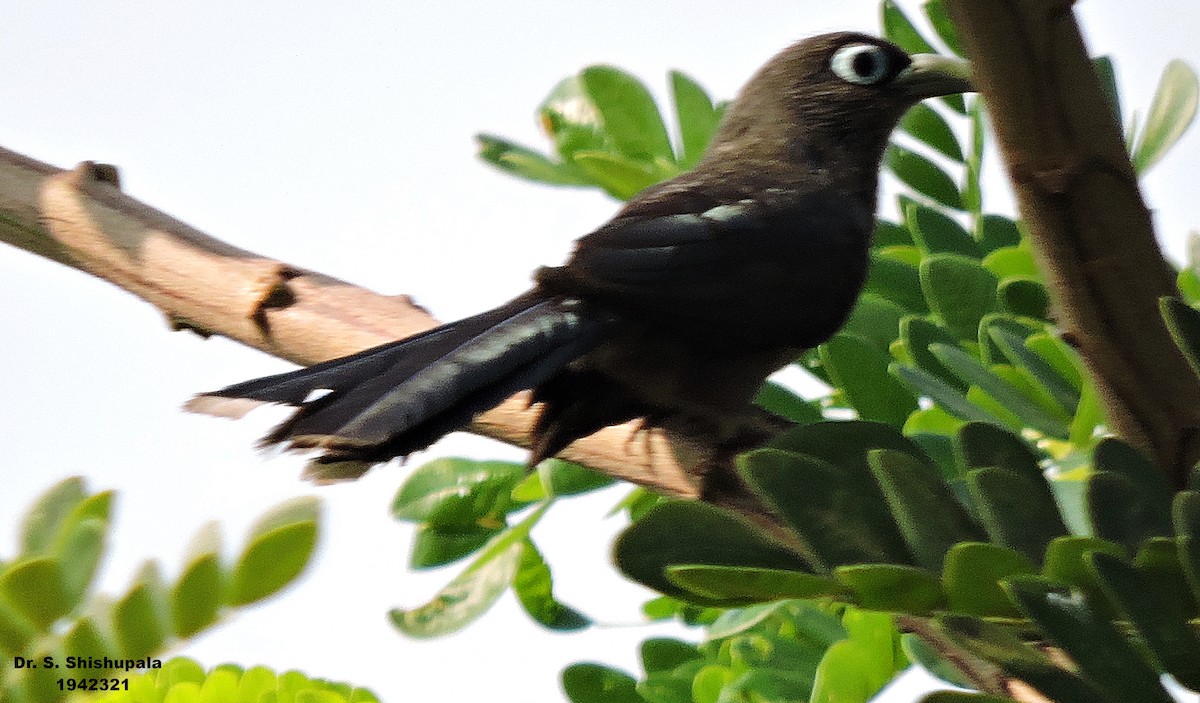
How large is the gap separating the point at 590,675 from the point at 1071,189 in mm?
1366

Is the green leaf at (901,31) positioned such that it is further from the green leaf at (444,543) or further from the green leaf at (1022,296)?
the green leaf at (444,543)

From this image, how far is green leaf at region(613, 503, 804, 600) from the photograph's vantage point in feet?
3.88

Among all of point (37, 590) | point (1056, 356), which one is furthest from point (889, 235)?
point (37, 590)

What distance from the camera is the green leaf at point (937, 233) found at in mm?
1967

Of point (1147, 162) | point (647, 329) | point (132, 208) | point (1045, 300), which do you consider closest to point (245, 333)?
point (132, 208)

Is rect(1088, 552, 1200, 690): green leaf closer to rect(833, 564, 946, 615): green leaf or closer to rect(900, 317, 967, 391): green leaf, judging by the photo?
rect(833, 564, 946, 615): green leaf

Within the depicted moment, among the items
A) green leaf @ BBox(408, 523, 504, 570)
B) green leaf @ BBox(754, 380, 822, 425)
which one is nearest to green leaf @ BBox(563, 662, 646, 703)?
green leaf @ BBox(408, 523, 504, 570)

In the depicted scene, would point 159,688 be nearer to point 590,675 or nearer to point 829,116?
point 590,675

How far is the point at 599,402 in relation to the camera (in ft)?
6.98

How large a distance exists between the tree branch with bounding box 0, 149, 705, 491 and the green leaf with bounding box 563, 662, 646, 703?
0.35m

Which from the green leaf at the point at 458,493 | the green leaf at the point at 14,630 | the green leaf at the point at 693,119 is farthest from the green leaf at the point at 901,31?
the green leaf at the point at 14,630

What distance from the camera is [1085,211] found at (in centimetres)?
99

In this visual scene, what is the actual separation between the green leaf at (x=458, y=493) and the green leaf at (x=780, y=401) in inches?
18.6

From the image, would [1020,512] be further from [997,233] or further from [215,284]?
[215,284]
